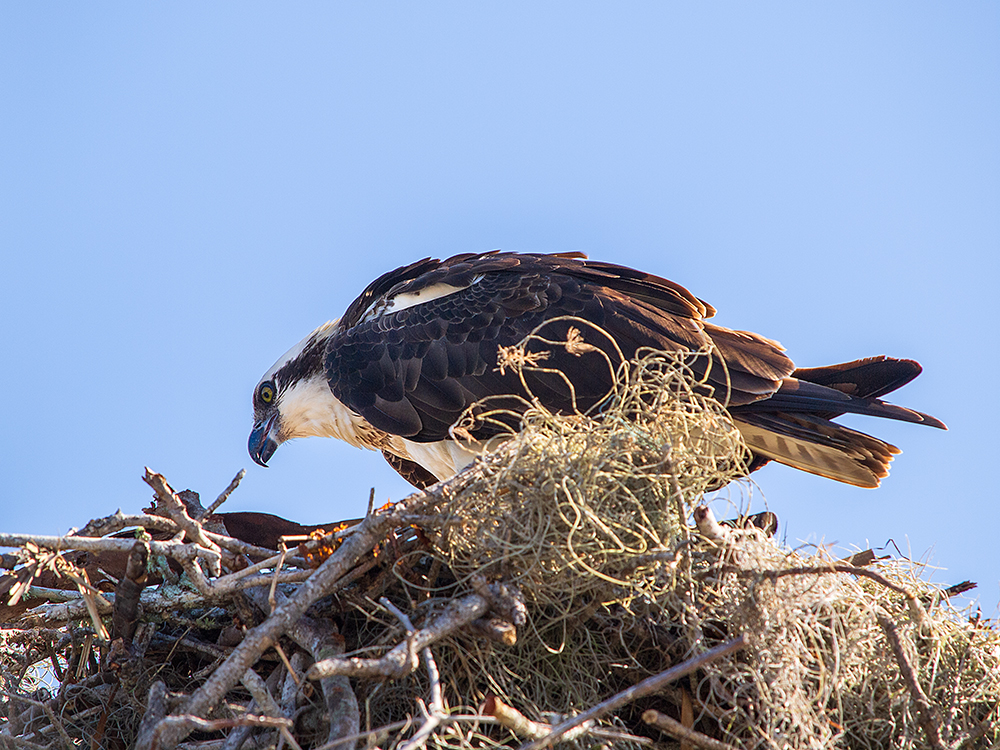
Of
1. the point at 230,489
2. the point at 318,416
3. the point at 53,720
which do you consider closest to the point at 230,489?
the point at 230,489

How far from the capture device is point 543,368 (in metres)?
4.49

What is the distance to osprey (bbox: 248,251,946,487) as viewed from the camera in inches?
187

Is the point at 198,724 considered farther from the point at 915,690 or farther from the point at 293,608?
the point at 915,690

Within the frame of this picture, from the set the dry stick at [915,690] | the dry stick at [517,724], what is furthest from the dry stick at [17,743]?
the dry stick at [915,690]

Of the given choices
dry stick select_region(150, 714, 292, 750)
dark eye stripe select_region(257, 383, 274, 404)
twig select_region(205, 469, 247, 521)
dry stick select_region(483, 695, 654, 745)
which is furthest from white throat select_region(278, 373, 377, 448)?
dry stick select_region(483, 695, 654, 745)

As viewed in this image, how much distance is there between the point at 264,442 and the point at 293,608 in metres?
3.20

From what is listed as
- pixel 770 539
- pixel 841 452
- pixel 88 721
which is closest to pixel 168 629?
pixel 88 721

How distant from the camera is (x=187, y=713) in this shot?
2963 mm

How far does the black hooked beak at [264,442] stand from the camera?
20.5 feet

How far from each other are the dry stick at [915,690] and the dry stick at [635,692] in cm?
55

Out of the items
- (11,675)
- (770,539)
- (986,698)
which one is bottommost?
(986,698)

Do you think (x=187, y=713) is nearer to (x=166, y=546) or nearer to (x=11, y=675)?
(x=166, y=546)

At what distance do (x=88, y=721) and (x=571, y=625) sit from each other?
200cm

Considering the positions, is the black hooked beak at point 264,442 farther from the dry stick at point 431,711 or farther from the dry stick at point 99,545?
the dry stick at point 431,711
